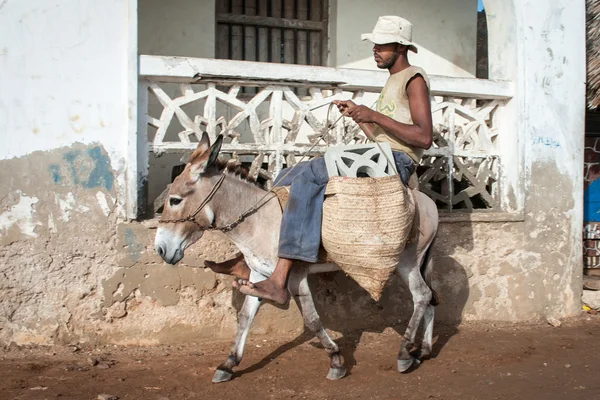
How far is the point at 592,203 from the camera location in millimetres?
8266

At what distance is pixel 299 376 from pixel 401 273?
1102mm

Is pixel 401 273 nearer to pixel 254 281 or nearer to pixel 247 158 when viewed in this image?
pixel 254 281

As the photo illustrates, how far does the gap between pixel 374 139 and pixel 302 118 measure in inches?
37.8

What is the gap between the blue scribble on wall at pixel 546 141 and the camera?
256 inches

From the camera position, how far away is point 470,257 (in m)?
6.41

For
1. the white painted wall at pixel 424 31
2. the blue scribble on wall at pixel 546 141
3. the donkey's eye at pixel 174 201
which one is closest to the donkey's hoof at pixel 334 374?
the donkey's eye at pixel 174 201

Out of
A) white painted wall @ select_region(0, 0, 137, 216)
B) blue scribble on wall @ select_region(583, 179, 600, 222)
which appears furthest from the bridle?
blue scribble on wall @ select_region(583, 179, 600, 222)

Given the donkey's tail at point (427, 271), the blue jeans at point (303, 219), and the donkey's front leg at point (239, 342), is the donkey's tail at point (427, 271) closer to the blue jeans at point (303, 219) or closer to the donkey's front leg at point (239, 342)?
the blue jeans at point (303, 219)

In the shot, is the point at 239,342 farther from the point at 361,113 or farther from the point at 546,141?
the point at 546,141

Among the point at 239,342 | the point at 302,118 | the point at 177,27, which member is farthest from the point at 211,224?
the point at 177,27

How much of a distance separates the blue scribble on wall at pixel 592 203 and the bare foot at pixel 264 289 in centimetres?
530

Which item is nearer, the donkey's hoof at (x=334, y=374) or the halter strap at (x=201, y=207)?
the halter strap at (x=201, y=207)

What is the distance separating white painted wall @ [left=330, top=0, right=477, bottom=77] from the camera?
25.6 feet

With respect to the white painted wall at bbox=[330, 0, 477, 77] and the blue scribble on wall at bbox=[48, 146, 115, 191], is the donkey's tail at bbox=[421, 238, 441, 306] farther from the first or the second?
the white painted wall at bbox=[330, 0, 477, 77]
